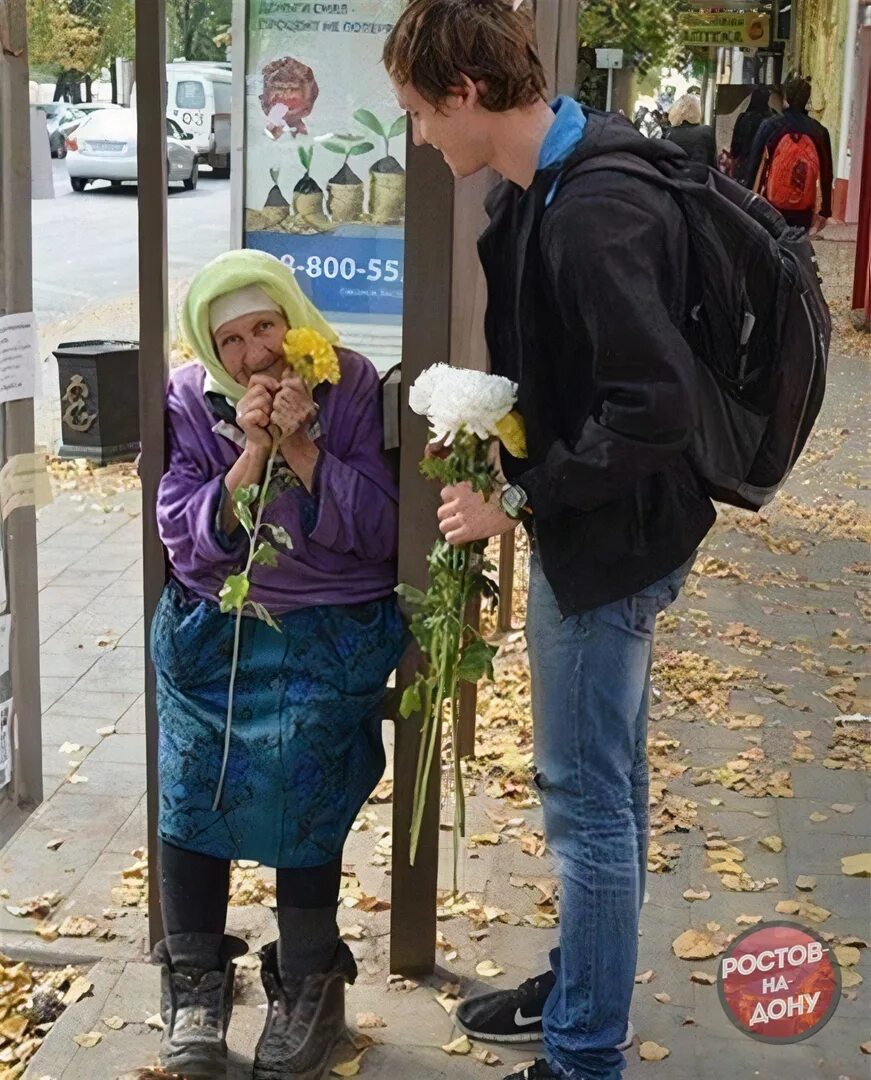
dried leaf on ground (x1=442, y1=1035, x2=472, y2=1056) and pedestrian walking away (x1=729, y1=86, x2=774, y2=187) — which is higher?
pedestrian walking away (x1=729, y1=86, x2=774, y2=187)

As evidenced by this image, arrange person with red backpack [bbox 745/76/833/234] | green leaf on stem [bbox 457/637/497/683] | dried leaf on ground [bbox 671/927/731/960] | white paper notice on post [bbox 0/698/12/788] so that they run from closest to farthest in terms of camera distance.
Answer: green leaf on stem [bbox 457/637/497/683], white paper notice on post [bbox 0/698/12/788], dried leaf on ground [bbox 671/927/731/960], person with red backpack [bbox 745/76/833/234]

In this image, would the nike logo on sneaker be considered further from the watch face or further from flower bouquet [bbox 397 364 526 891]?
the watch face

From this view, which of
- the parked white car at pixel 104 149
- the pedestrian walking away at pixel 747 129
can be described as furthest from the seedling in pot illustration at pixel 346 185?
A: the pedestrian walking away at pixel 747 129

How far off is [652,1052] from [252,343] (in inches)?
62.9

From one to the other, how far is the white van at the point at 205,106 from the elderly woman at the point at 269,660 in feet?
4.84

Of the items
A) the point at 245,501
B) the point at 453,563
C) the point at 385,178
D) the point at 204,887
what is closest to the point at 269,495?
the point at 245,501

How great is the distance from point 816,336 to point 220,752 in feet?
4.43

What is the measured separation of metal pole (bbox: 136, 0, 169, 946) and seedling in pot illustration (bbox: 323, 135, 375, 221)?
2.86 feet

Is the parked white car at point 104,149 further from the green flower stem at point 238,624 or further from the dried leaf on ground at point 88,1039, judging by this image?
the dried leaf on ground at point 88,1039

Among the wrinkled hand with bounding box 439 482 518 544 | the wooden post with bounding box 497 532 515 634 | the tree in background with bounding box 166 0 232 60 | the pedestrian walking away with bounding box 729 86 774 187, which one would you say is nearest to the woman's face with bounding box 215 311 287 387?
the wrinkled hand with bounding box 439 482 518 544

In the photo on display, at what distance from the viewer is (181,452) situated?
3.00m

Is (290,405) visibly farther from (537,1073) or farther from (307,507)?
(537,1073)

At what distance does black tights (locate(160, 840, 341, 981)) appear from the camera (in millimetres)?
2955

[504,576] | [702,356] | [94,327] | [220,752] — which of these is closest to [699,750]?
[504,576]
